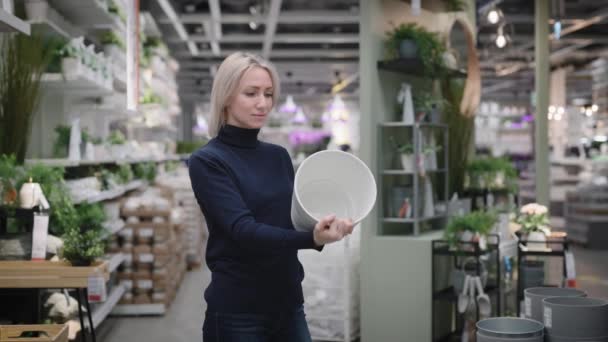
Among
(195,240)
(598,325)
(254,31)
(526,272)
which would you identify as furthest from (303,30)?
(598,325)

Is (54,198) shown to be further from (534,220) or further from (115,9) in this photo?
(534,220)

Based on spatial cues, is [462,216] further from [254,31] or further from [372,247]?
[254,31]

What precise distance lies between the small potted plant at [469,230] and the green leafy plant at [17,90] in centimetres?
281

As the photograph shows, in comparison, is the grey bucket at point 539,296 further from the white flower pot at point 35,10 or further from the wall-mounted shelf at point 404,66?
the white flower pot at point 35,10

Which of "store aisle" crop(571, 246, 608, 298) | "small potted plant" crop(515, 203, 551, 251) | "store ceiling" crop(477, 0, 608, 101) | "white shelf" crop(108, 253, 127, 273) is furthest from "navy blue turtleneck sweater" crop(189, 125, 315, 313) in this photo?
"store ceiling" crop(477, 0, 608, 101)

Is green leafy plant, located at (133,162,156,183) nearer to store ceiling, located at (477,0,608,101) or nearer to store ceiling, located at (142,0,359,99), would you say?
store ceiling, located at (142,0,359,99)

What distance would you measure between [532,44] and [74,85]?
11094 mm

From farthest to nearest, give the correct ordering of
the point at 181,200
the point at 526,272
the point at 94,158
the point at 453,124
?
the point at 181,200 < the point at 453,124 < the point at 94,158 < the point at 526,272

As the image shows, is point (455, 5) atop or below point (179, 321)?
atop

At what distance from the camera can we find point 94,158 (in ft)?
19.5

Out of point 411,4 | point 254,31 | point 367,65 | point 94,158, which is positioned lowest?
point 94,158

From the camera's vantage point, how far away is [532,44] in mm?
14703

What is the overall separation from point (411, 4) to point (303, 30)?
8636 millimetres

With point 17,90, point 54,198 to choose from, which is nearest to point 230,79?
point 54,198
